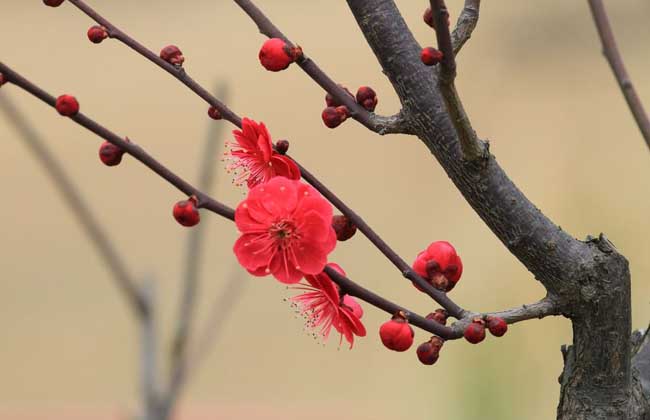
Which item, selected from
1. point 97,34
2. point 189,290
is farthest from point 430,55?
point 189,290

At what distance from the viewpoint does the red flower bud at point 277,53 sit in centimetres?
55

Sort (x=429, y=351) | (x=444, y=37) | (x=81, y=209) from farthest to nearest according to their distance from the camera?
(x=81, y=209), (x=429, y=351), (x=444, y=37)

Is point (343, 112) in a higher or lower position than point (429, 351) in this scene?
higher

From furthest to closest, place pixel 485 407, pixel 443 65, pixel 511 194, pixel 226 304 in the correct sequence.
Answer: pixel 485 407 → pixel 226 304 → pixel 511 194 → pixel 443 65

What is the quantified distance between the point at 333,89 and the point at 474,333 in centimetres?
17

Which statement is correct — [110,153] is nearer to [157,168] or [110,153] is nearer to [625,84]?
[157,168]

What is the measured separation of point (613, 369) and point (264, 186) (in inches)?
10.3

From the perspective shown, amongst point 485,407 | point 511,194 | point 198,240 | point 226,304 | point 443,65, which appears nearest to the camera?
point 443,65

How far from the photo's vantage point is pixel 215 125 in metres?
1.16

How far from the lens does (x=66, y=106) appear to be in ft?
1.57

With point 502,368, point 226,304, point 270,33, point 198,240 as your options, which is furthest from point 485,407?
point 270,33

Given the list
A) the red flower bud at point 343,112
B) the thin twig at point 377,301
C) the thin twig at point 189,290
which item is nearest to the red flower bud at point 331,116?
the red flower bud at point 343,112

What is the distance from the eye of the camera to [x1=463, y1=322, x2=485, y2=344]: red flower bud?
53cm

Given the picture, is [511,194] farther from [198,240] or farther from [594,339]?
[198,240]
